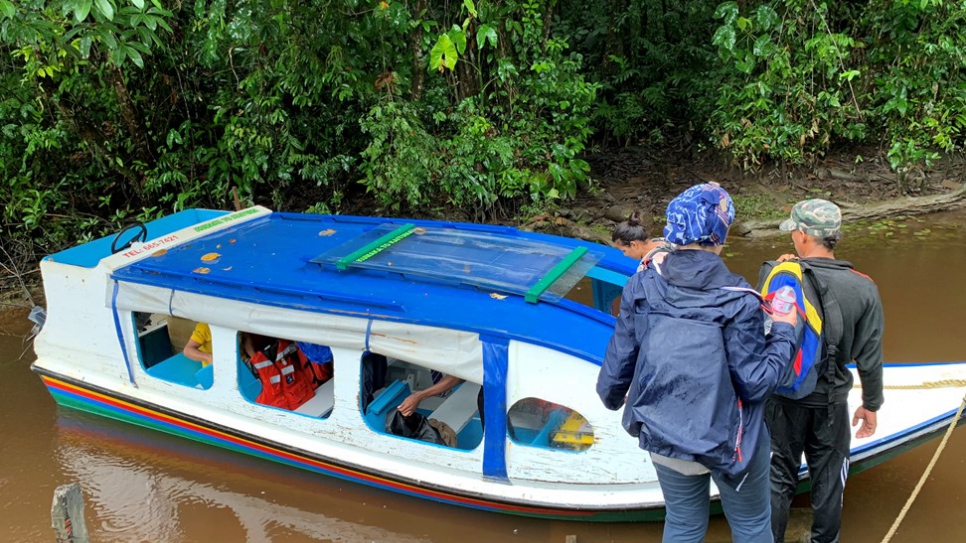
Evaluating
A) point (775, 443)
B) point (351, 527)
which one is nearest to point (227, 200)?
point (351, 527)

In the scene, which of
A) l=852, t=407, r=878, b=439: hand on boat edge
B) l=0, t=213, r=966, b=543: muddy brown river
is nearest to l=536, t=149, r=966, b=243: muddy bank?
l=0, t=213, r=966, b=543: muddy brown river

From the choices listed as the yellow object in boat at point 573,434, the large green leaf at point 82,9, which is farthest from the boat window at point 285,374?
the large green leaf at point 82,9

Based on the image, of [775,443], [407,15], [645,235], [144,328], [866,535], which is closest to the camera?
[775,443]

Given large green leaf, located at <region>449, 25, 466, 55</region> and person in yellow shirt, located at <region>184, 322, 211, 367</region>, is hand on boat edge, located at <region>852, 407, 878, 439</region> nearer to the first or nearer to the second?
person in yellow shirt, located at <region>184, 322, 211, 367</region>

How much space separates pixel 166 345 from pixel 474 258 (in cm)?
309

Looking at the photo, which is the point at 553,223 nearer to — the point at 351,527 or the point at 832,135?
the point at 832,135

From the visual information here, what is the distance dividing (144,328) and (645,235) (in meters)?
4.18

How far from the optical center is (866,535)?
4113mm

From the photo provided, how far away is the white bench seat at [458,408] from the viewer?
497cm

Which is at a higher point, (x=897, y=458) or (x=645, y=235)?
(x=645, y=235)

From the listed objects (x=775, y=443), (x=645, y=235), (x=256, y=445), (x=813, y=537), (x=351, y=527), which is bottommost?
(x=351, y=527)

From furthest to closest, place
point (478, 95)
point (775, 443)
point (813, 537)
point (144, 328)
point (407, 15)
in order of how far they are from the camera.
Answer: point (478, 95), point (407, 15), point (144, 328), point (813, 537), point (775, 443)

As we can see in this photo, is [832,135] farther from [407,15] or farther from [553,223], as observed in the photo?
[407,15]

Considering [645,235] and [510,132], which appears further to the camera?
[510,132]
